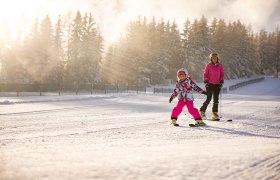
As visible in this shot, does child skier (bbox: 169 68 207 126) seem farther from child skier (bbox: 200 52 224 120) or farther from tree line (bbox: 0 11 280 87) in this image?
tree line (bbox: 0 11 280 87)

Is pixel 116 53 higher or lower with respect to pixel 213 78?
higher

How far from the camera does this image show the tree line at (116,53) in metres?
49.3

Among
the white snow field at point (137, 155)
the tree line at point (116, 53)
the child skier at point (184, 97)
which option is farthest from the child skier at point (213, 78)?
the tree line at point (116, 53)

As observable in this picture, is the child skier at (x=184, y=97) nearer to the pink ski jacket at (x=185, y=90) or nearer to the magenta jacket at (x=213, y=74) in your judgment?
the pink ski jacket at (x=185, y=90)

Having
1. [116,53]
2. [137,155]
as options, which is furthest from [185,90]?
[116,53]

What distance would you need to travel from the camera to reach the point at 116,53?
62.6m

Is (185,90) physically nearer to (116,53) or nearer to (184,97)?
(184,97)

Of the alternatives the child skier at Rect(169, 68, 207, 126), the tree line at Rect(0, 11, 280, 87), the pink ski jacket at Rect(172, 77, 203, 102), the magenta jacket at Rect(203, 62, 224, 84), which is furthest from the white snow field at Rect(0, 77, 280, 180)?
the tree line at Rect(0, 11, 280, 87)

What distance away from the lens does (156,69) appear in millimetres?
63031

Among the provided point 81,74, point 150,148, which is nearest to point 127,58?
point 81,74

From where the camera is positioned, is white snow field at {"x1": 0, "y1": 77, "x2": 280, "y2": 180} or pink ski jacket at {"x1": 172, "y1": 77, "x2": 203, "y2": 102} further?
pink ski jacket at {"x1": 172, "y1": 77, "x2": 203, "y2": 102}

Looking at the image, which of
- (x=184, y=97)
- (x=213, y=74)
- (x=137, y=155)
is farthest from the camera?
(x=213, y=74)

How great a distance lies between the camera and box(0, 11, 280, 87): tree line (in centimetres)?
4931

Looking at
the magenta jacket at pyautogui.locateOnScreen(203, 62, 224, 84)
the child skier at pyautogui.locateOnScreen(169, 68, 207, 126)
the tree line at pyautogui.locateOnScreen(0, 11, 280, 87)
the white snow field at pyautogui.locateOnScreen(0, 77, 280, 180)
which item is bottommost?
the white snow field at pyautogui.locateOnScreen(0, 77, 280, 180)
